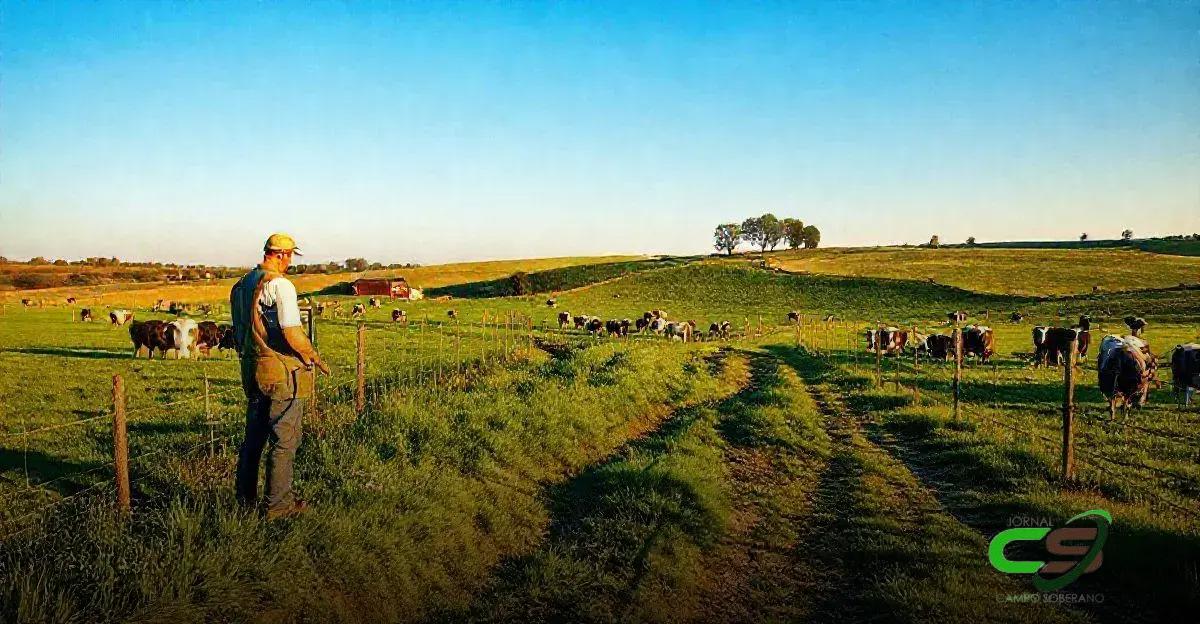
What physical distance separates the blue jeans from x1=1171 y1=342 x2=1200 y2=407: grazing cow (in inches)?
742

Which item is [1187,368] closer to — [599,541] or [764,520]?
[764,520]

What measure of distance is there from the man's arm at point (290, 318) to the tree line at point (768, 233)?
451 ft

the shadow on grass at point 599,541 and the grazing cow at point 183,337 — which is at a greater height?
the grazing cow at point 183,337

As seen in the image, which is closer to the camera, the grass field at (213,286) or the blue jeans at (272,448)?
the blue jeans at (272,448)

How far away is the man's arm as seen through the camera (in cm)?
608

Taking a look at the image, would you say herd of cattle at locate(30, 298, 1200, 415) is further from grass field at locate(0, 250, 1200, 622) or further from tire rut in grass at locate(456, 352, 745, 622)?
tire rut in grass at locate(456, 352, 745, 622)

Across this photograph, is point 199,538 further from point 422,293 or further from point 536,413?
point 422,293

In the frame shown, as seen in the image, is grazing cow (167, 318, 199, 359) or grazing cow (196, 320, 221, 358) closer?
grazing cow (167, 318, 199, 359)

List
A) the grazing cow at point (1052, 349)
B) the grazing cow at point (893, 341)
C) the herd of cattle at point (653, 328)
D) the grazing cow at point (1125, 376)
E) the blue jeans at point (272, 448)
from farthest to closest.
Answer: the herd of cattle at point (653, 328) → the grazing cow at point (893, 341) → the grazing cow at point (1052, 349) → the grazing cow at point (1125, 376) → the blue jeans at point (272, 448)

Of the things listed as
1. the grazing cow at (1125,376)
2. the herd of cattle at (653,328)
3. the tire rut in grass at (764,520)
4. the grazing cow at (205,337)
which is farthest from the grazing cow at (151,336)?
the grazing cow at (1125,376)

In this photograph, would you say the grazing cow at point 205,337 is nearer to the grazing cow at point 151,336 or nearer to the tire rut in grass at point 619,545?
the grazing cow at point 151,336

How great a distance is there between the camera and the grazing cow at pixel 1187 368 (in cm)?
1543

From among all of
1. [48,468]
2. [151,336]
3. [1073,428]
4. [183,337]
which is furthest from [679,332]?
[48,468]

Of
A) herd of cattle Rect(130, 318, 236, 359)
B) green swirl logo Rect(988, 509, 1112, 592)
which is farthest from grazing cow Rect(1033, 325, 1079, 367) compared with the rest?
herd of cattle Rect(130, 318, 236, 359)
